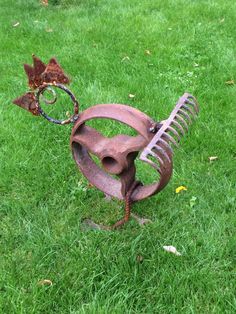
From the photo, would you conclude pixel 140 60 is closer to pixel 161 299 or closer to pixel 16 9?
pixel 16 9

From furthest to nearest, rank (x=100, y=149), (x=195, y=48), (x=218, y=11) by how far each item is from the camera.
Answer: (x=218, y=11), (x=195, y=48), (x=100, y=149)

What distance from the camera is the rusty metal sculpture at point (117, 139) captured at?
7.84 feet

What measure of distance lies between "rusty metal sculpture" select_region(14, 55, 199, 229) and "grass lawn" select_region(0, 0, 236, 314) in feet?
0.82

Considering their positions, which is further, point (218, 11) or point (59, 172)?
point (218, 11)

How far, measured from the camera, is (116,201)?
10.2 ft

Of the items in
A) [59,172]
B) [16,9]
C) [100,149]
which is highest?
[100,149]

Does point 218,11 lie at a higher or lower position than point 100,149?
lower

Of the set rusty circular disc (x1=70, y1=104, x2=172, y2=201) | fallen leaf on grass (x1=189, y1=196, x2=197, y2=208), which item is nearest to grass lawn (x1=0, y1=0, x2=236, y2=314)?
fallen leaf on grass (x1=189, y1=196, x2=197, y2=208)

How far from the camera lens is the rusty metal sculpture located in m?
2.39

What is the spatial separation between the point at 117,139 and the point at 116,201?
59cm

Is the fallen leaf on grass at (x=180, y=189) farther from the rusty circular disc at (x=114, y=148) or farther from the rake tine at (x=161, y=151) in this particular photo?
the rake tine at (x=161, y=151)

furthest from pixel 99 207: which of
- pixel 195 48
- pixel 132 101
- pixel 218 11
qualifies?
pixel 218 11

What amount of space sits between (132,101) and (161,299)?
6.74 ft

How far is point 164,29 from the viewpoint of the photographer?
17.8ft
